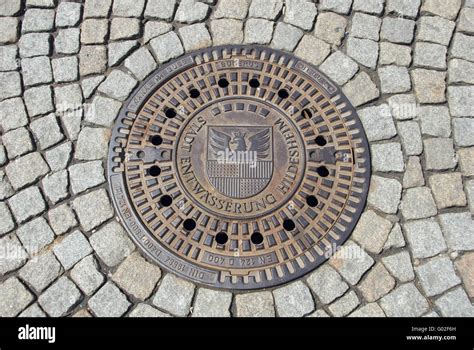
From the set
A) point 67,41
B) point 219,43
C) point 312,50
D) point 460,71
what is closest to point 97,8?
point 67,41

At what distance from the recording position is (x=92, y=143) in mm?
2912

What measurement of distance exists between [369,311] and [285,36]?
1.92 metres

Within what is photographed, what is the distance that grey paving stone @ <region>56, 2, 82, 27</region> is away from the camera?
3.26 metres

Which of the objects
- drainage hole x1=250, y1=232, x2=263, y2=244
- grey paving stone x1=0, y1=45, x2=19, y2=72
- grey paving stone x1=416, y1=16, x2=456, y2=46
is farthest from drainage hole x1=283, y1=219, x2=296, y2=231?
grey paving stone x1=0, y1=45, x2=19, y2=72

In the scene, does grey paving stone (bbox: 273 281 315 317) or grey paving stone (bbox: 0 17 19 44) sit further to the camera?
grey paving stone (bbox: 0 17 19 44)

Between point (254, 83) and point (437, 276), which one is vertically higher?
point (254, 83)

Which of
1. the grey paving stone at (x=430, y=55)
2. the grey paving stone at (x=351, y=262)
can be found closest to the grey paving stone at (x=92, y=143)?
the grey paving stone at (x=351, y=262)

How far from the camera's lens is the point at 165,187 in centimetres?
279

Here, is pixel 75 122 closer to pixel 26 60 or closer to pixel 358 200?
pixel 26 60

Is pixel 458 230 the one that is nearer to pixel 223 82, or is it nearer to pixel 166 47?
pixel 223 82

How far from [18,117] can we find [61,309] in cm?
130

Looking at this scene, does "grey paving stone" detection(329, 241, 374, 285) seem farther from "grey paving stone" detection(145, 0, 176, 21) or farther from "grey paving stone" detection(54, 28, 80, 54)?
"grey paving stone" detection(54, 28, 80, 54)

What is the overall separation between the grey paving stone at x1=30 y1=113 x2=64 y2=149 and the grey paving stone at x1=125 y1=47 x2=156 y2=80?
61 cm
